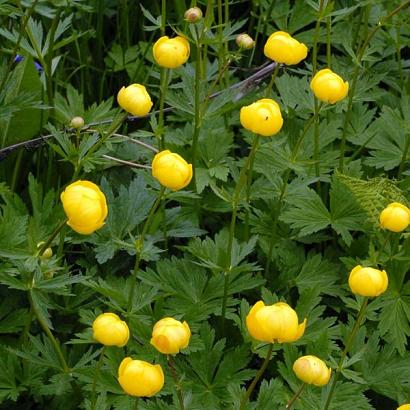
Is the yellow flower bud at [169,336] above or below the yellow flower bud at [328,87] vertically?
below

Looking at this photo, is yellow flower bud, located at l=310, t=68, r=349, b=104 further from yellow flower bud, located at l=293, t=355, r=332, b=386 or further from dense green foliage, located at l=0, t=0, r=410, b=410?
yellow flower bud, located at l=293, t=355, r=332, b=386

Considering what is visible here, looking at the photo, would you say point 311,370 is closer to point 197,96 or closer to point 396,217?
point 396,217

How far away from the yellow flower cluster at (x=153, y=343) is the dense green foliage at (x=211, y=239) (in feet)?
0.67

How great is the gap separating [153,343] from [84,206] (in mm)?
207

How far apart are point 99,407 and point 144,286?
0.34 meters

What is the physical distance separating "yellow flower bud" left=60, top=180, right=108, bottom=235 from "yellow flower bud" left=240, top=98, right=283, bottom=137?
29 centimetres

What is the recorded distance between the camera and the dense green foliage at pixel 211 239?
1.46m

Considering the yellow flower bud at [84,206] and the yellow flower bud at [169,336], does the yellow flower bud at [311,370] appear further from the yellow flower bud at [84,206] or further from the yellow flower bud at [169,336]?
the yellow flower bud at [84,206]

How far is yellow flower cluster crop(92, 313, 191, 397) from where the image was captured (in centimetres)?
109

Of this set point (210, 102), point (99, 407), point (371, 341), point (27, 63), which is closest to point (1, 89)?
point (27, 63)

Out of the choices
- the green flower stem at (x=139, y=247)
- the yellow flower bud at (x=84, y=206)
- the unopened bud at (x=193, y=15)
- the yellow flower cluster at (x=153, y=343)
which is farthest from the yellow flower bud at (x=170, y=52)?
the yellow flower cluster at (x=153, y=343)

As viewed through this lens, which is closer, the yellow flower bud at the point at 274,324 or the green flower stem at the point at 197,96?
the yellow flower bud at the point at 274,324

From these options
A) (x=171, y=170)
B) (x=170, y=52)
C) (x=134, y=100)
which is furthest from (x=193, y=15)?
(x=171, y=170)

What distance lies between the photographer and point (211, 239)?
67.3 inches
